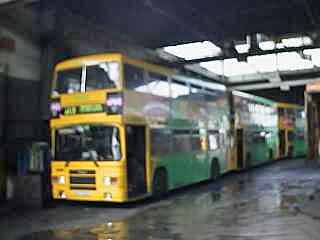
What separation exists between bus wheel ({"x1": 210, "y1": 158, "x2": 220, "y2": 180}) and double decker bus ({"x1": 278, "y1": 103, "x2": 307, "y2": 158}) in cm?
1169

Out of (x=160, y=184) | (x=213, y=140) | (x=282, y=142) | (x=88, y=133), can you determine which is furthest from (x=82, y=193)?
(x=282, y=142)

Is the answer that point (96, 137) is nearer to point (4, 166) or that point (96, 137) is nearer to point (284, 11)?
point (4, 166)

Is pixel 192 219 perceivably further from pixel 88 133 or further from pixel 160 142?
pixel 160 142

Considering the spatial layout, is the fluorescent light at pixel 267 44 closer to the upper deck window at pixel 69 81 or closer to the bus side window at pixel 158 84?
the bus side window at pixel 158 84

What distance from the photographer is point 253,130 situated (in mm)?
23703

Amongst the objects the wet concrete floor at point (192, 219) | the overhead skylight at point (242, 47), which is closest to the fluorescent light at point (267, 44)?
the overhead skylight at point (242, 47)

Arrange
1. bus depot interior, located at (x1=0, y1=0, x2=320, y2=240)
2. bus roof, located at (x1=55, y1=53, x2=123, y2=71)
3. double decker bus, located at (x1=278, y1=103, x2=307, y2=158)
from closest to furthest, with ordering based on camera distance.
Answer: bus depot interior, located at (x1=0, y1=0, x2=320, y2=240) → bus roof, located at (x1=55, y1=53, x2=123, y2=71) → double decker bus, located at (x1=278, y1=103, x2=307, y2=158)

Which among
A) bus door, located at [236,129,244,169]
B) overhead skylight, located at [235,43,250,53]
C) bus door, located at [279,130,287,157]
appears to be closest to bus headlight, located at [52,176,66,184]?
bus door, located at [236,129,244,169]

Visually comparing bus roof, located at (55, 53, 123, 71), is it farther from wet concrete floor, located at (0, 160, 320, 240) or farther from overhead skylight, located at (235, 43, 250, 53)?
overhead skylight, located at (235, 43, 250, 53)

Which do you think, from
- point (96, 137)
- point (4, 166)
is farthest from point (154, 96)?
point (4, 166)

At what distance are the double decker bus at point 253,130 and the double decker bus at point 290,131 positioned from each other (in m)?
1.29

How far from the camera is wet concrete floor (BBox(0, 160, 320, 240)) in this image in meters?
8.78

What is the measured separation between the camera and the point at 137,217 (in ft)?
35.7

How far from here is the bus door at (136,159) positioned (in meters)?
12.1
